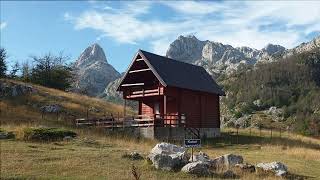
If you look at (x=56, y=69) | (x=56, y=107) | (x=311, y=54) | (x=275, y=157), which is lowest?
(x=275, y=157)

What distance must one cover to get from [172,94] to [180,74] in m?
3.61

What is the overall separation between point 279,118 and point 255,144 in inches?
4741

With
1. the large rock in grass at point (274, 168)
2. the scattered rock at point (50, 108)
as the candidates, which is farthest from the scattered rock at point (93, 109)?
the large rock in grass at point (274, 168)

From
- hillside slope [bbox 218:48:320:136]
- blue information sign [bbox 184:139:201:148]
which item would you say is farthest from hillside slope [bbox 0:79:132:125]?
hillside slope [bbox 218:48:320:136]

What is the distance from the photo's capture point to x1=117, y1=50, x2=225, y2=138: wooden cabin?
4394 centimetres

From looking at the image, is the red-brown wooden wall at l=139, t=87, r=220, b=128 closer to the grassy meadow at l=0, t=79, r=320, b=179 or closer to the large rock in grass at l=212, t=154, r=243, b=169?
the grassy meadow at l=0, t=79, r=320, b=179

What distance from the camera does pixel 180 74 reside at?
157 feet

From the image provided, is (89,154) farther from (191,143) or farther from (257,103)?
(257,103)

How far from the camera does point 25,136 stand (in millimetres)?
31953

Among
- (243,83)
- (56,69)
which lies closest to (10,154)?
(56,69)

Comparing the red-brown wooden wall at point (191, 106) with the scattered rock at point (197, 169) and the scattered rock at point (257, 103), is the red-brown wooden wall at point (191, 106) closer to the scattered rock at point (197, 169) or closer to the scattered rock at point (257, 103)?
the scattered rock at point (197, 169)

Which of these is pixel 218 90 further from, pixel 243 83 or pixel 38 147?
pixel 243 83

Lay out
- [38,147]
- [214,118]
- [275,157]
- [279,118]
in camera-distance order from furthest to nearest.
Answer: [279,118] → [214,118] → [275,157] → [38,147]

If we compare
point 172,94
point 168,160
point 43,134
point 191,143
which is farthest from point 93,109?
point 168,160
